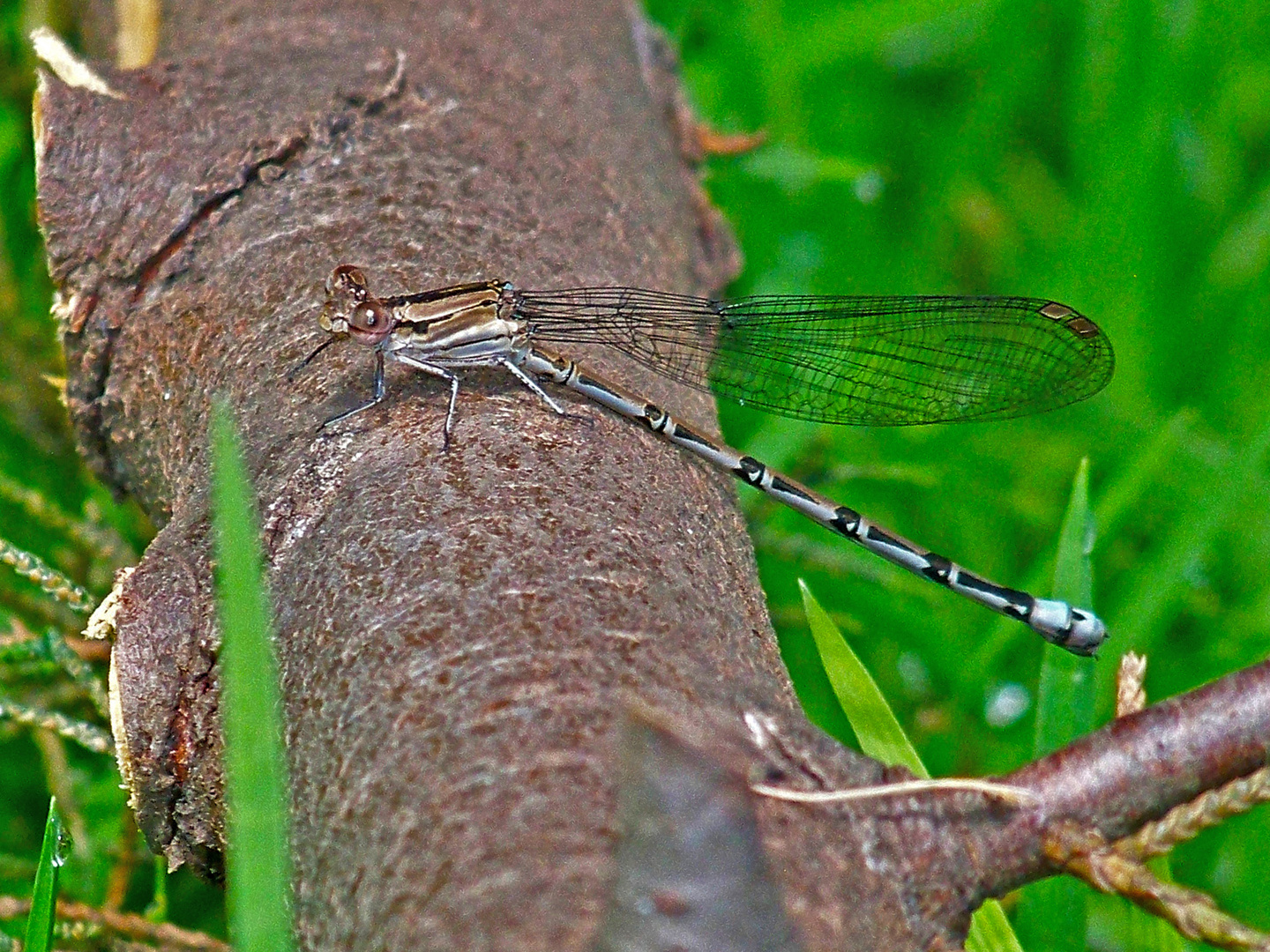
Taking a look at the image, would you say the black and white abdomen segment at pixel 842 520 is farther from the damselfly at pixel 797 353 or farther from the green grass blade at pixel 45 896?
the green grass blade at pixel 45 896

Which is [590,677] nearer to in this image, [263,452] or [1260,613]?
[263,452]

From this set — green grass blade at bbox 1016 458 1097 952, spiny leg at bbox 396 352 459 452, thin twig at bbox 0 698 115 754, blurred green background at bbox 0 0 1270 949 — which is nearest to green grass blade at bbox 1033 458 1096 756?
green grass blade at bbox 1016 458 1097 952

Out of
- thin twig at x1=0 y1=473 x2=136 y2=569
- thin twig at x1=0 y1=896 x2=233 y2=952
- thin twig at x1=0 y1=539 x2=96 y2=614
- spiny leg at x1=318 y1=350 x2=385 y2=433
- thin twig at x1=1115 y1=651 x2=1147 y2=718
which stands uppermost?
thin twig at x1=0 y1=473 x2=136 y2=569

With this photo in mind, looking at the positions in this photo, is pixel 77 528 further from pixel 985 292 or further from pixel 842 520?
pixel 985 292

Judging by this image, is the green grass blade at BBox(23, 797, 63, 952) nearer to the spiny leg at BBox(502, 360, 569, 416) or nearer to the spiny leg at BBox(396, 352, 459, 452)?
the spiny leg at BBox(396, 352, 459, 452)

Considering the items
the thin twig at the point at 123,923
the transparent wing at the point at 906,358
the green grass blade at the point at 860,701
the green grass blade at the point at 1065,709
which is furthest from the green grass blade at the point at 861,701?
the thin twig at the point at 123,923

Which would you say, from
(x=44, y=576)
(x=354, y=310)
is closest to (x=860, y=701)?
(x=354, y=310)
